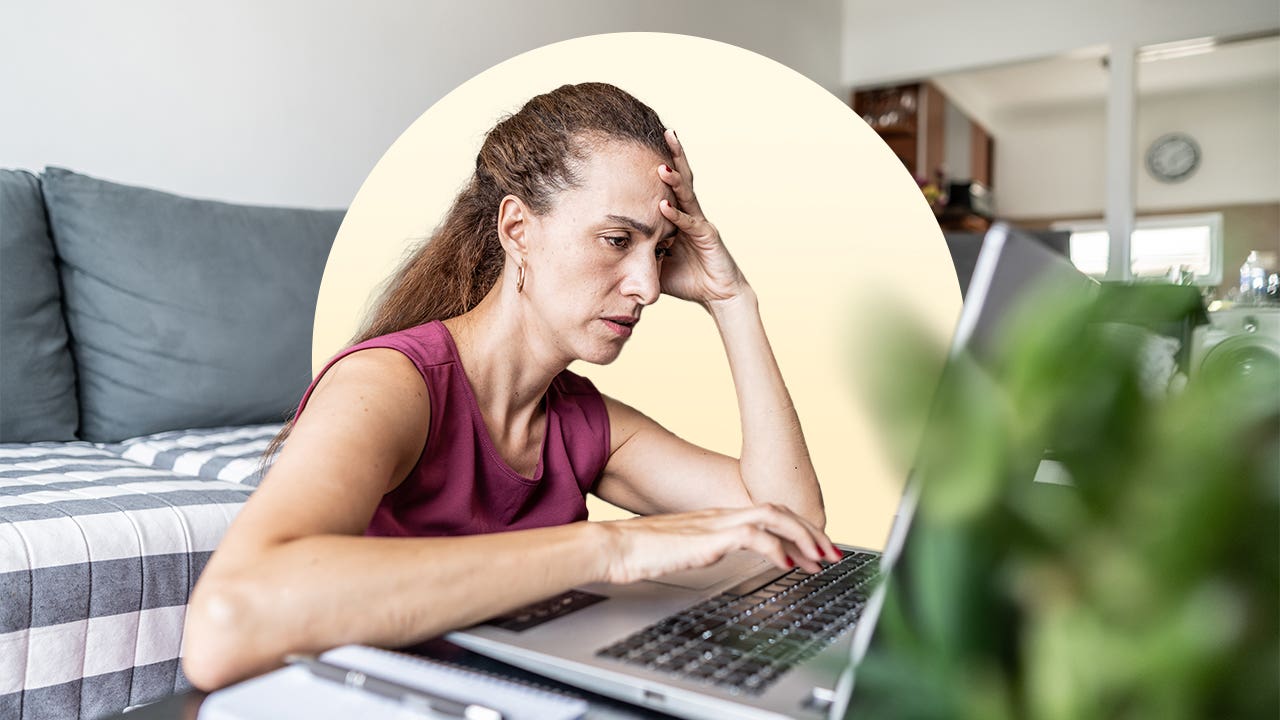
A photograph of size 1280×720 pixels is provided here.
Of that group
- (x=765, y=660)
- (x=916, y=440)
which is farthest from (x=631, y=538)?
(x=916, y=440)

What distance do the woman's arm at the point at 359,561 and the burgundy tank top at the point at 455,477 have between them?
8.4 inches

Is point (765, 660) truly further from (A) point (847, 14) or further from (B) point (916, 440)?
(A) point (847, 14)

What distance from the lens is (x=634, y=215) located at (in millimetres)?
1237

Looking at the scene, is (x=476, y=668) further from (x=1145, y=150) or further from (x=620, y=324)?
(x=1145, y=150)

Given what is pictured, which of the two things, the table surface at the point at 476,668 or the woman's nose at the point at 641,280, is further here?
the woman's nose at the point at 641,280

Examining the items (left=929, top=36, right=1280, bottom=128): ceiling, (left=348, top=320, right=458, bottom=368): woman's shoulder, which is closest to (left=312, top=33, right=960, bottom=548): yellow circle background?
(left=348, top=320, right=458, bottom=368): woman's shoulder

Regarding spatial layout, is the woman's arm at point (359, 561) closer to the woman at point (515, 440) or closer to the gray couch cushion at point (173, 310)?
the woman at point (515, 440)

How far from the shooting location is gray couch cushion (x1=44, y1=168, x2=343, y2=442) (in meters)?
2.11

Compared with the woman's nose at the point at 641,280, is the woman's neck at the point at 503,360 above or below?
below

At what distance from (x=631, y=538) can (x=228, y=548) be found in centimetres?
29

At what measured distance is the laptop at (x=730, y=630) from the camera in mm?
433

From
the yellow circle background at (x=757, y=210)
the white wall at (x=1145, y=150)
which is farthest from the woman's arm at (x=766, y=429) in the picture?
the white wall at (x=1145, y=150)

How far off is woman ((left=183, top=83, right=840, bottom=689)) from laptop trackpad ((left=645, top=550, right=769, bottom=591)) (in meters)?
0.09

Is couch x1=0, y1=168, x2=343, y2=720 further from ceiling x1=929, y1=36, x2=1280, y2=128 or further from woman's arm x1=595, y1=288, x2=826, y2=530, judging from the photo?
ceiling x1=929, y1=36, x2=1280, y2=128
